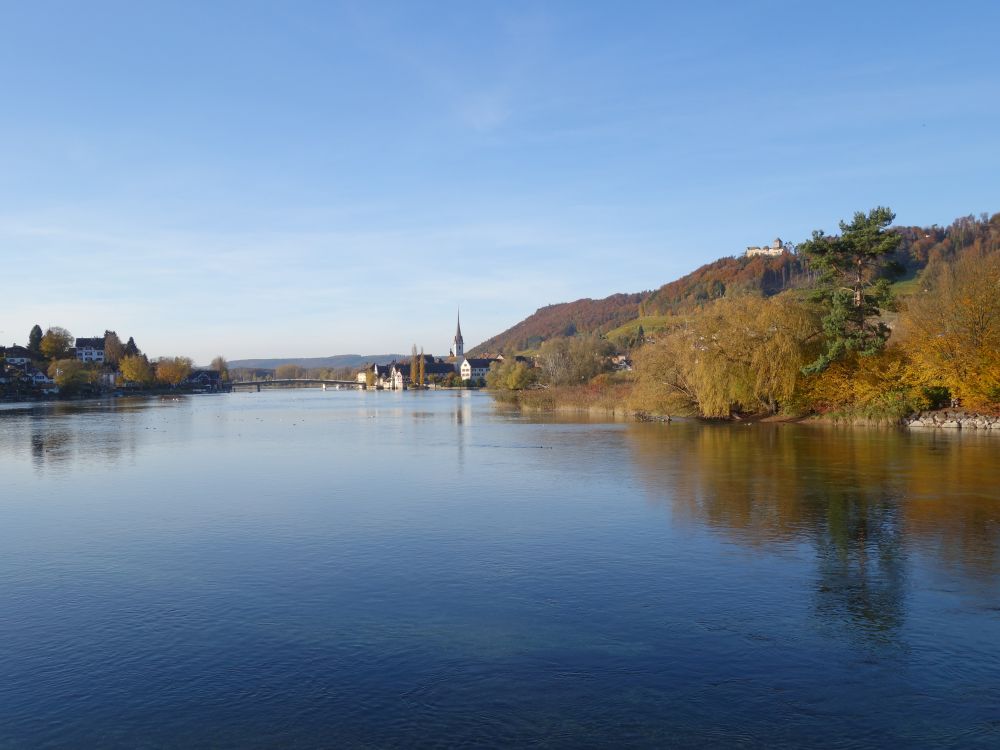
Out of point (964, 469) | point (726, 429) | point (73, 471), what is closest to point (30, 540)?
point (73, 471)

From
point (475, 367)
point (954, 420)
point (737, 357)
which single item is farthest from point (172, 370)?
point (954, 420)

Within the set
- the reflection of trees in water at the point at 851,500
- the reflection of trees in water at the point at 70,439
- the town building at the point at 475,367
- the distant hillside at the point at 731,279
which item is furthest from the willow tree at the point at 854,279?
the town building at the point at 475,367

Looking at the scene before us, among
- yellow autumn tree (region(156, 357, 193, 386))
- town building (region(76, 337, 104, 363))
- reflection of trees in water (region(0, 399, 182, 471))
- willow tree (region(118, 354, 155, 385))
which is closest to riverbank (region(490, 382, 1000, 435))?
reflection of trees in water (region(0, 399, 182, 471))

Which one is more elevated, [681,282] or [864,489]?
[681,282]

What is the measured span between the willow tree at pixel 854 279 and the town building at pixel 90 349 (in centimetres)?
14316

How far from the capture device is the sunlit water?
302 inches

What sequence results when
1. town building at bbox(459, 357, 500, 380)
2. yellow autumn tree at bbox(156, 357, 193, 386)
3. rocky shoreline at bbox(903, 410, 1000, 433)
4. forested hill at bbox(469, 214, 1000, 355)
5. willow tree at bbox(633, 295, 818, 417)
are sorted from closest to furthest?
rocky shoreline at bbox(903, 410, 1000, 433) → willow tree at bbox(633, 295, 818, 417) → forested hill at bbox(469, 214, 1000, 355) → yellow autumn tree at bbox(156, 357, 193, 386) → town building at bbox(459, 357, 500, 380)

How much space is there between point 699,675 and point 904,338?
4134 cm

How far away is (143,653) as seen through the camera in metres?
9.47

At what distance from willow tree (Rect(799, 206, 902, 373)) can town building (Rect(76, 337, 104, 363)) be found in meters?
143

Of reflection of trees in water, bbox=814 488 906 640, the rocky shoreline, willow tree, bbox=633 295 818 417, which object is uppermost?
willow tree, bbox=633 295 818 417

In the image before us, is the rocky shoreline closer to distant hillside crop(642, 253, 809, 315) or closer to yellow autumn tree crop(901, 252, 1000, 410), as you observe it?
yellow autumn tree crop(901, 252, 1000, 410)

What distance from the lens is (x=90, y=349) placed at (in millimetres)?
151875

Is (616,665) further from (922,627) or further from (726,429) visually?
(726,429)
